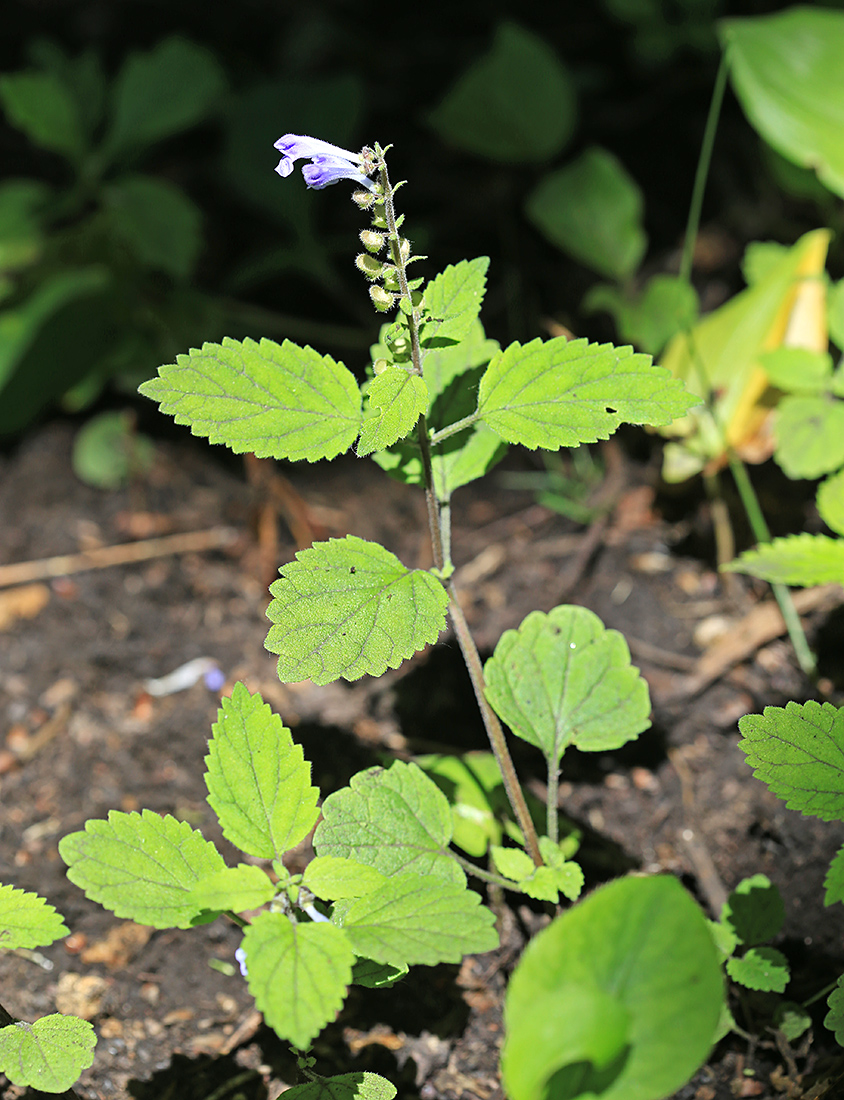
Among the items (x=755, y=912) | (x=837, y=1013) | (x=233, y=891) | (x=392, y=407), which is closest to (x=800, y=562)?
(x=755, y=912)

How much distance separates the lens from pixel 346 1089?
114cm

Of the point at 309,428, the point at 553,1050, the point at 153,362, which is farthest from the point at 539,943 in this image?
the point at 153,362

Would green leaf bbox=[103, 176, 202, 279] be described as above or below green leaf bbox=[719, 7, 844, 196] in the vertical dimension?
below

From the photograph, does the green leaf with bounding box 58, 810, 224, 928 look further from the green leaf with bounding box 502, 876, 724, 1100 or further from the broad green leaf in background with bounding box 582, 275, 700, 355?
the broad green leaf in background with bounding box 582, 275, 700, 355

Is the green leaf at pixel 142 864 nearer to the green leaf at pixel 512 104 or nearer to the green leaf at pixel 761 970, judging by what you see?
the green leaf at pixel 761 970

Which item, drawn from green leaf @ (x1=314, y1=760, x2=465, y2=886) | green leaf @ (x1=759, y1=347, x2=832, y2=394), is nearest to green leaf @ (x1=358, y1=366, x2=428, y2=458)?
green leaf @ (x1=314, y1=760, x2=465, y2=886)

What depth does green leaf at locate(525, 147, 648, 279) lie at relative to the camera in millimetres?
2461

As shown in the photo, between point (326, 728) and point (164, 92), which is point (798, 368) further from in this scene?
point (164, 92)

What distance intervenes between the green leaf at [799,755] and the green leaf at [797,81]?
1.45 m

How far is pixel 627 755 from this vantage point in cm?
178

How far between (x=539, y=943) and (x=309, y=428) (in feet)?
2.11

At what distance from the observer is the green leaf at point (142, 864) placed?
1.11m

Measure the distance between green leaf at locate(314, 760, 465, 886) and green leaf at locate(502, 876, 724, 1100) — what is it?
0.29 m

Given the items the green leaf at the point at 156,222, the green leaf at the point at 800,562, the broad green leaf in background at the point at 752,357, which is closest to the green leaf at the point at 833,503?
the green leaf at the point at 800,562
